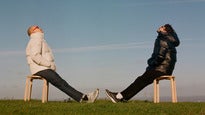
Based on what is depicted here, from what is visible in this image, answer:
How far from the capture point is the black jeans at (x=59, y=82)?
15523 mm

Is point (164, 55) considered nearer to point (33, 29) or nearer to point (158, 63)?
point (158, 63)

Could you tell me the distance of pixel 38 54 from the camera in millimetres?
15953

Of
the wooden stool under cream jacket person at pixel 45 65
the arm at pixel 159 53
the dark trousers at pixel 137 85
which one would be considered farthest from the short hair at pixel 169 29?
the wooden stool under cream jacket person at pixel 45 65

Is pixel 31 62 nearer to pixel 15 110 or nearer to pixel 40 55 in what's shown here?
pixel 40 55

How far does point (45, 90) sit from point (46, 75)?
0.59m

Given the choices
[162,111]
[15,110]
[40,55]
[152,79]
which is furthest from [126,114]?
[40,55]

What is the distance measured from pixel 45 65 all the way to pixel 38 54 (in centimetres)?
52

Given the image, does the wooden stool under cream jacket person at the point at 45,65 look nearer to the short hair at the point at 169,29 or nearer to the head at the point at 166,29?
the head at the point at 166,29

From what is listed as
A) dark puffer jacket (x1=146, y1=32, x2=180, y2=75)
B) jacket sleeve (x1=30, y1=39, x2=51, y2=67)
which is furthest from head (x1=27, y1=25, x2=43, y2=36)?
dark puffer jacket (x1=146, y1=32, x2=180, y2=75)

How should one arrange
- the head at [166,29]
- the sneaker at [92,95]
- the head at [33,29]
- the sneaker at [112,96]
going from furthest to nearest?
the head at [33,29] < the head at [166,29] < the sneaker at [112,96] < the sneaker at [92,95]

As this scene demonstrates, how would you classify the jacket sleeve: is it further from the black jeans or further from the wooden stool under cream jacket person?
the black jeans

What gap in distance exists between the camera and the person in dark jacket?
1568 centimetres

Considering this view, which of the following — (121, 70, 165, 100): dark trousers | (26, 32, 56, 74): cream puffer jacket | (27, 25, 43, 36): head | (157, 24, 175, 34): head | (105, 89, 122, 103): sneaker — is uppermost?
(157, 24, 175, 34): head

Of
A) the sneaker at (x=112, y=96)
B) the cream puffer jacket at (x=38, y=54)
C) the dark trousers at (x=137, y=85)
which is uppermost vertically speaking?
the cream puffer jacket at (x=38, y=54)
